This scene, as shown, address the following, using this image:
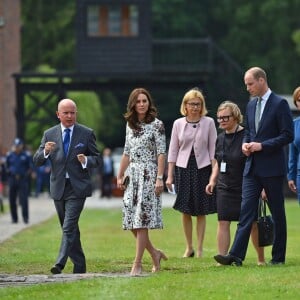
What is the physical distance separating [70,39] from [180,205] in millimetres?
72861

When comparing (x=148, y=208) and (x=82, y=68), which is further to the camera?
(x=82, y=68)

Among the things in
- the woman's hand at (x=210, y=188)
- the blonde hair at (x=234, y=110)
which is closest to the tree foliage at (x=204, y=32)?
the woman's hand at (x=210, y=188)

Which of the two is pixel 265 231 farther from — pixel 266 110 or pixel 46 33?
pixel 46 33

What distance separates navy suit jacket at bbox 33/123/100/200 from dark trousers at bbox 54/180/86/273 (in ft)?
0.24

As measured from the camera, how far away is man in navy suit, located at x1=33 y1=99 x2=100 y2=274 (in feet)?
53.9

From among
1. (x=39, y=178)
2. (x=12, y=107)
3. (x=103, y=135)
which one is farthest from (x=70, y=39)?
(x=39, y=178)

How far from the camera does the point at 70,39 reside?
90.9 meters

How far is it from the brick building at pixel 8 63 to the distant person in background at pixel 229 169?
48207mm

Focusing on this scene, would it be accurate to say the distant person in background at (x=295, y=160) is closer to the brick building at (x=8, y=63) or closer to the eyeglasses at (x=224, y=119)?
the eyeglasses at (x=224, y=119)

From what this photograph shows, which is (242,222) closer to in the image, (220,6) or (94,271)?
(94,271)

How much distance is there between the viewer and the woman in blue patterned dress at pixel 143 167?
52.5 feet

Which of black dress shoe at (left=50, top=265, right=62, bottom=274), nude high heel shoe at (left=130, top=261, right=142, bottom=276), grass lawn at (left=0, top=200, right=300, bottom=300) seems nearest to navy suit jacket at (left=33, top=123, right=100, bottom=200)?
black dress shoe at (left=50, top=265, right=62, bottom=274)

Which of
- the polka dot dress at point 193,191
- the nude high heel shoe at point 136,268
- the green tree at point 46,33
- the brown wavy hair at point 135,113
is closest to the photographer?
the nude high heel shoe at point 136,268

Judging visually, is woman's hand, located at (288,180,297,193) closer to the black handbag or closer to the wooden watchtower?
the black handbag
